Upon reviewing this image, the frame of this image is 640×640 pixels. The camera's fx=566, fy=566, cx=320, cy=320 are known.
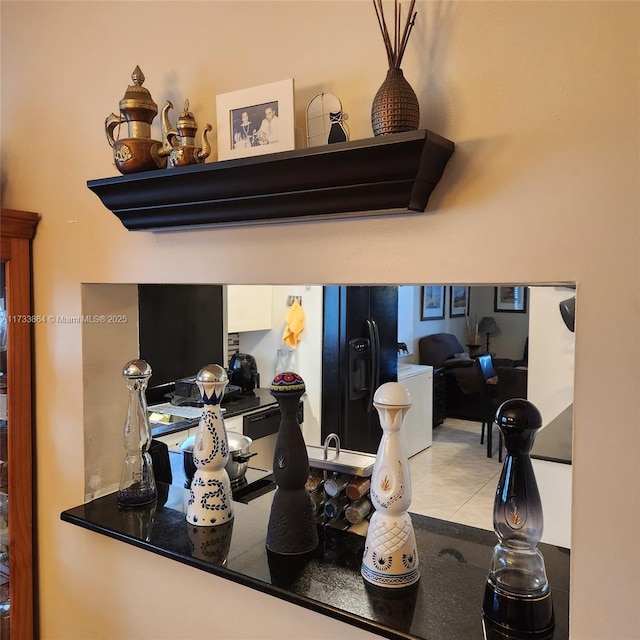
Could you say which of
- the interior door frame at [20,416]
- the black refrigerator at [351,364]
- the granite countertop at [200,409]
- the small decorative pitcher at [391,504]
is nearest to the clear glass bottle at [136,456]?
the interior door frame at [20,416]

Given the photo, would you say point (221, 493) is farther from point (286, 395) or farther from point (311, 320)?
point (311, 320)

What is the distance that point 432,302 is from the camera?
6805mm

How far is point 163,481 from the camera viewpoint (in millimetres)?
1722

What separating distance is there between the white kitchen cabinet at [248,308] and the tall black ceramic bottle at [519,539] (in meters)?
2.82

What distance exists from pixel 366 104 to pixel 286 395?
0.60 meters

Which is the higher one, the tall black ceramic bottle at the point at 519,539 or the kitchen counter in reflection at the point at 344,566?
the tall black ceramic bottle at the point at 519,539

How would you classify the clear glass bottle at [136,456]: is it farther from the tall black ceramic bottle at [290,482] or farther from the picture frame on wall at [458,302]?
the picture frame on wall at [458,302]

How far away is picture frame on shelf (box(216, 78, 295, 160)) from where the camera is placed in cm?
107

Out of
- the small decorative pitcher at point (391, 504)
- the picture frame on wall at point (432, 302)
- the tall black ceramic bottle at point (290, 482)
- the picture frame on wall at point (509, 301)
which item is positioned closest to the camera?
the small decorative pitcher at point (391, 504)

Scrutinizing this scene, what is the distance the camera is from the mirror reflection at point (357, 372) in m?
2.61

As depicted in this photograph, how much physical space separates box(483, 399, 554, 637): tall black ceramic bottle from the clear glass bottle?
0.93m

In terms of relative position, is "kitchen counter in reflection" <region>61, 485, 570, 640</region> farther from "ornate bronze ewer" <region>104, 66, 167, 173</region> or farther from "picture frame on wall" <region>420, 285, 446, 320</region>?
"picture frame on wall" <region>420, 285, 446, 320</region>

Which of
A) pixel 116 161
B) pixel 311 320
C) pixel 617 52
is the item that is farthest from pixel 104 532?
pixel 311 320

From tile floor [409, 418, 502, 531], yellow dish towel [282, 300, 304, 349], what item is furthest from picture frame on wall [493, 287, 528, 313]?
yellow dish towel [282, 300, 304, 349]
